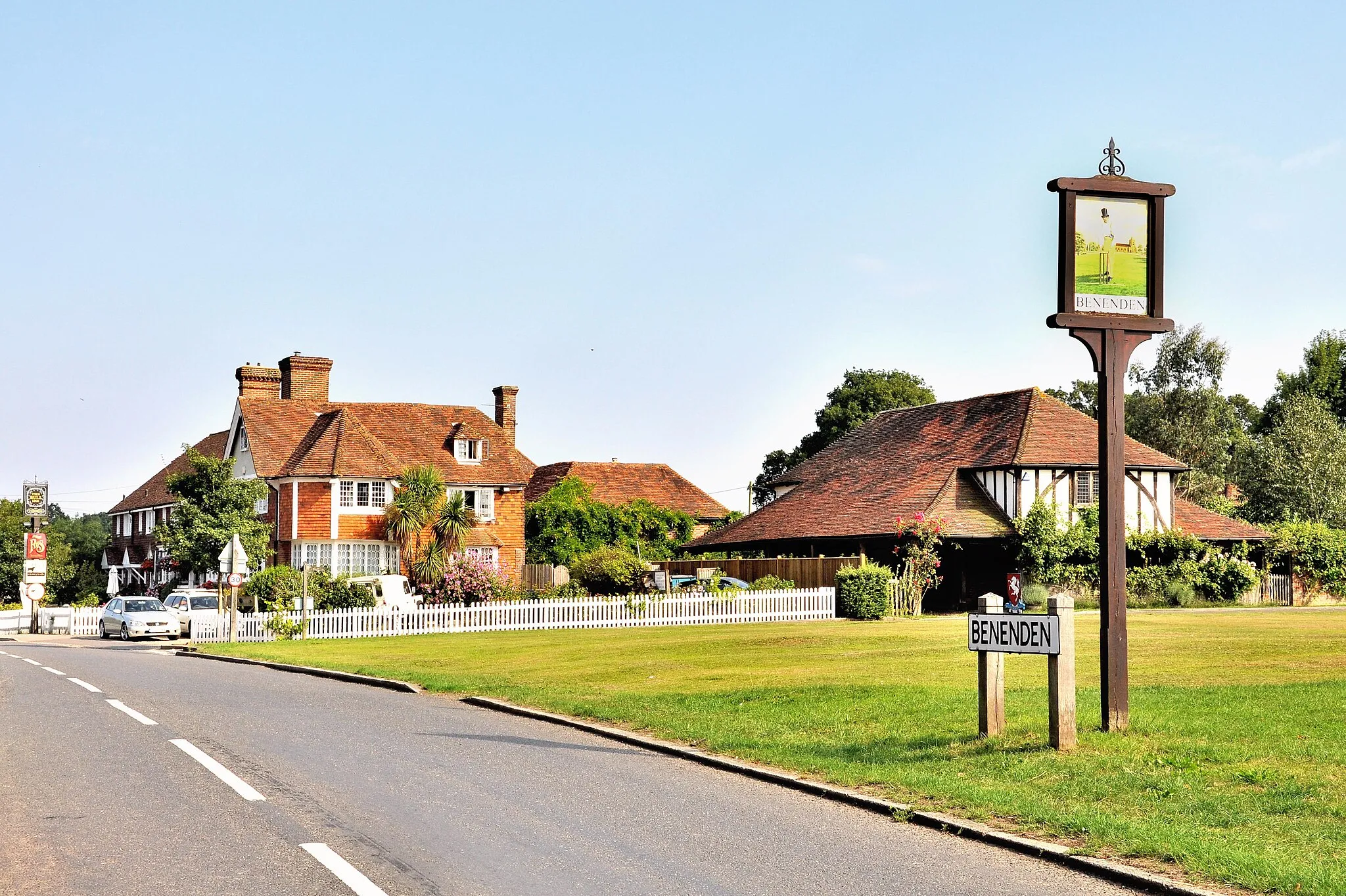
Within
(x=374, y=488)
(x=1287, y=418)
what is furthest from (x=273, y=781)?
(x=1287, y=418)

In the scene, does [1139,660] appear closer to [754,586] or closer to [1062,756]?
[1062,756]

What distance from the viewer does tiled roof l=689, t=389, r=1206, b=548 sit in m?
49.3

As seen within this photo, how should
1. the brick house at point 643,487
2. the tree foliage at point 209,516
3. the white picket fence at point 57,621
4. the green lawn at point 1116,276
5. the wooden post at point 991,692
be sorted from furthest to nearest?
the brick house at point 643,487
the tree foliage at point 209,516
the white picket fence at point 57,621
the green lawn at point 1116,276
the wooden post at point 991,692

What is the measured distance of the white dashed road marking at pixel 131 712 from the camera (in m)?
15.8

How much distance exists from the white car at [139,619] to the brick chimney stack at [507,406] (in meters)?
26.0

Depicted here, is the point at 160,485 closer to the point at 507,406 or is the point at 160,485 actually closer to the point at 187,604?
the point at 507,406

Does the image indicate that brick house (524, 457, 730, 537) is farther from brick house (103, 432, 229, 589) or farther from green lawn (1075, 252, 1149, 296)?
green lawn (1075, 252, 1149, 296)

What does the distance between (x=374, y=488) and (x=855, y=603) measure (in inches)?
929

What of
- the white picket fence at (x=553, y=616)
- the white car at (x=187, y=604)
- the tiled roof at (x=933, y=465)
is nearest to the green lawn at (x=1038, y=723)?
the white picket fence at (x=553, y=616)

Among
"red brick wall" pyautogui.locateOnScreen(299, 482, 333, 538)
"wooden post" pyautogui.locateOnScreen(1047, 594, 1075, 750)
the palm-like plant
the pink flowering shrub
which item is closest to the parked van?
the pink flowering shrub

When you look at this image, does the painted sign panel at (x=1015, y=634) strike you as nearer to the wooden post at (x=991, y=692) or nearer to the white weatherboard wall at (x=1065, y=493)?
the wooden post at (x=991, y=692)

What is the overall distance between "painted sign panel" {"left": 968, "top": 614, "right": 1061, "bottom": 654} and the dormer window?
52359mm

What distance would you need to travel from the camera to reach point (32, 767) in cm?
1220

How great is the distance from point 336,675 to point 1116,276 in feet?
50.6
